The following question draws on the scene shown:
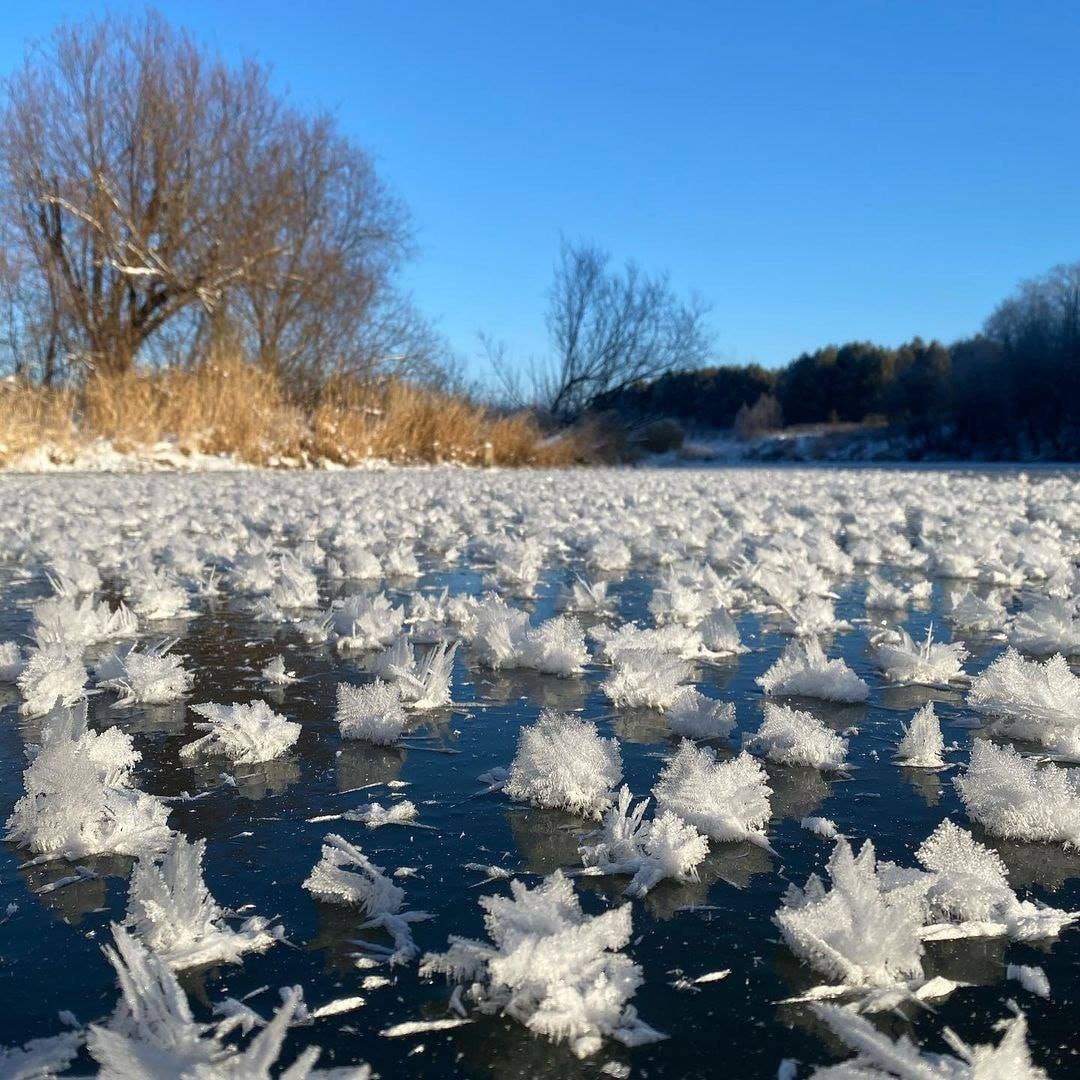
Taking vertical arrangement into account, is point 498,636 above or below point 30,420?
below

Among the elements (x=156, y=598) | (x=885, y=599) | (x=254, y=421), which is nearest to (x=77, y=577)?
(x=156, y=598)

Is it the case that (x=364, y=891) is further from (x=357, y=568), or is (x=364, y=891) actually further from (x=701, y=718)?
(x=357, y=568)

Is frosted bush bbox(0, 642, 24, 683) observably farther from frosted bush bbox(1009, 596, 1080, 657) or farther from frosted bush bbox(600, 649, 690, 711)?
frosted bush bbox(1009, 596, 1080, 657)

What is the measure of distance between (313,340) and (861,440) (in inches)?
722

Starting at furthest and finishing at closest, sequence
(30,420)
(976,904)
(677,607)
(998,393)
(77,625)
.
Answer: (998,393) < (30,420) < (677,607) < (77,625) < (976,904)

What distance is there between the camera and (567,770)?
121 centimetres

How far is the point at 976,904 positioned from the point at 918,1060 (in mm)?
315

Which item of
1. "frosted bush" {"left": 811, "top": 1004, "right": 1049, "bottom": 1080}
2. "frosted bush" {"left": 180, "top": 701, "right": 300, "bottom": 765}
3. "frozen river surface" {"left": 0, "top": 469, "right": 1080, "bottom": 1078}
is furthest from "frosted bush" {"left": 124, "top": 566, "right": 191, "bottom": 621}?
"frosted bush" {"left": 811, "top": 1004, "right": 1049, "bottom": 1080}

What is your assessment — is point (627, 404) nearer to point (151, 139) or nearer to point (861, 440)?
point (861, 440)

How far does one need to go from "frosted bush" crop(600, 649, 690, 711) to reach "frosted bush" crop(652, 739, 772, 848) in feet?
1.66

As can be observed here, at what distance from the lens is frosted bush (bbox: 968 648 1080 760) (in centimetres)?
147

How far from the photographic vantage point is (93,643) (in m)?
2.15

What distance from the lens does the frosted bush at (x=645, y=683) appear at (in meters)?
1.70

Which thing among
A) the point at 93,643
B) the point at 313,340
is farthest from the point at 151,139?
the point at 93,643
